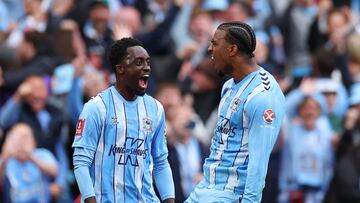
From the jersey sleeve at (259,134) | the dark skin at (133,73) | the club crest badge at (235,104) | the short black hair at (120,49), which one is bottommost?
the jersey sleeve at (259,134)

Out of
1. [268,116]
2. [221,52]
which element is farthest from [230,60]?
[268,116]

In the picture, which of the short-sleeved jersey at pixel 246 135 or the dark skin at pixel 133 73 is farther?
the dark skin at pixel 133 73

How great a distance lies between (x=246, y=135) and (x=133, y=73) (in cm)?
107

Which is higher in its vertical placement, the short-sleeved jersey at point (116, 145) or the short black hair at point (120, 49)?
the short black hair at point (120, 49)

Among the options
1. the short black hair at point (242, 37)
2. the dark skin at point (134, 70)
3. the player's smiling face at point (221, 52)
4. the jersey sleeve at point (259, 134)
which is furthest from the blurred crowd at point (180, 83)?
the jersey sleeve at point (259, 134)

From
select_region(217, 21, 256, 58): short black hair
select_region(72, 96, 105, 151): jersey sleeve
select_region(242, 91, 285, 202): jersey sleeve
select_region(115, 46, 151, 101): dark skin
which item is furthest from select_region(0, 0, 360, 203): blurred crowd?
select_region(242, 91, 285, 202): jersey sleeve

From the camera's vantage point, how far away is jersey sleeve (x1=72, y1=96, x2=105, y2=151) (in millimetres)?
9609

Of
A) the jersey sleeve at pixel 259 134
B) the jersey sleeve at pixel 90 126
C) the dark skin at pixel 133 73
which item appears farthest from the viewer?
the dark skin at pixel 133 73

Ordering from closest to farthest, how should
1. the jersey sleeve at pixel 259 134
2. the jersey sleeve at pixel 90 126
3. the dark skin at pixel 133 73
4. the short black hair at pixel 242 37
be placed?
the jersey sleeve at pixel 259 134 < the short black hair at pixel 242 37 < the jersey sleeve at pixel 90 126 < the dark skin at pixel 133 73

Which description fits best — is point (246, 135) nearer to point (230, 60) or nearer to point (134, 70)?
point (230, 60)

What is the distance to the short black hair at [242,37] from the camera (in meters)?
9.47

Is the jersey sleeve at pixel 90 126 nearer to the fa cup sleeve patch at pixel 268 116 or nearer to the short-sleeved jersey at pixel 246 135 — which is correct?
the short-sleeved jersey at pixel 246 135

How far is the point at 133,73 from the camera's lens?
9781mm

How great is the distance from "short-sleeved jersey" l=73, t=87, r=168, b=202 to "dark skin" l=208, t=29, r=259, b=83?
802mm
